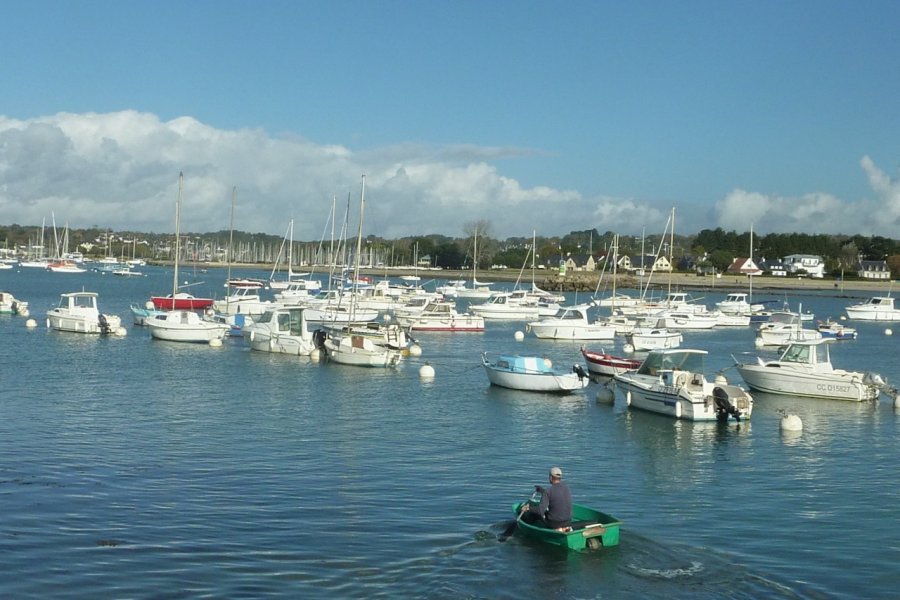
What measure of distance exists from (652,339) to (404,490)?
150 ft

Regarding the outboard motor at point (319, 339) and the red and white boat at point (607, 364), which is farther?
the outboard motor at point (319, 339)

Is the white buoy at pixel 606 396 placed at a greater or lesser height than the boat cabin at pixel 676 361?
lesser

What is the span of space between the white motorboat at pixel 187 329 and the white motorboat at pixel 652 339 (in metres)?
26.7

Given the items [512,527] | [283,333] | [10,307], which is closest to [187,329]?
[283,333]

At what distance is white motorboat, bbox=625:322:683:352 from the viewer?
6912 centimetres

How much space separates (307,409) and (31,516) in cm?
1838

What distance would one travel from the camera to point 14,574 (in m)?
19.2

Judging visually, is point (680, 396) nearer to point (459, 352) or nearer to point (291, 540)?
point (291, 540)

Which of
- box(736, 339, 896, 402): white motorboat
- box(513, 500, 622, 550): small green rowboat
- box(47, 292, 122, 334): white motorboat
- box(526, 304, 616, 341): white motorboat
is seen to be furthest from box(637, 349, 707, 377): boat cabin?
box(47, 292, 122, 334): white motorboat

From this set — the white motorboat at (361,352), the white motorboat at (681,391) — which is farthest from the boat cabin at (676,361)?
the white motorboat at (361,352)

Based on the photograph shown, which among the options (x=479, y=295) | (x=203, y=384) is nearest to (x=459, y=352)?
(x=203, y=384)

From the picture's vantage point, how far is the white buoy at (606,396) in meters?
43.6

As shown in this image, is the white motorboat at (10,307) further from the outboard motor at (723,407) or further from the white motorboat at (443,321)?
the outboard motor at (723,407)

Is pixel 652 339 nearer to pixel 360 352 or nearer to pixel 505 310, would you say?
pixel 360 352
